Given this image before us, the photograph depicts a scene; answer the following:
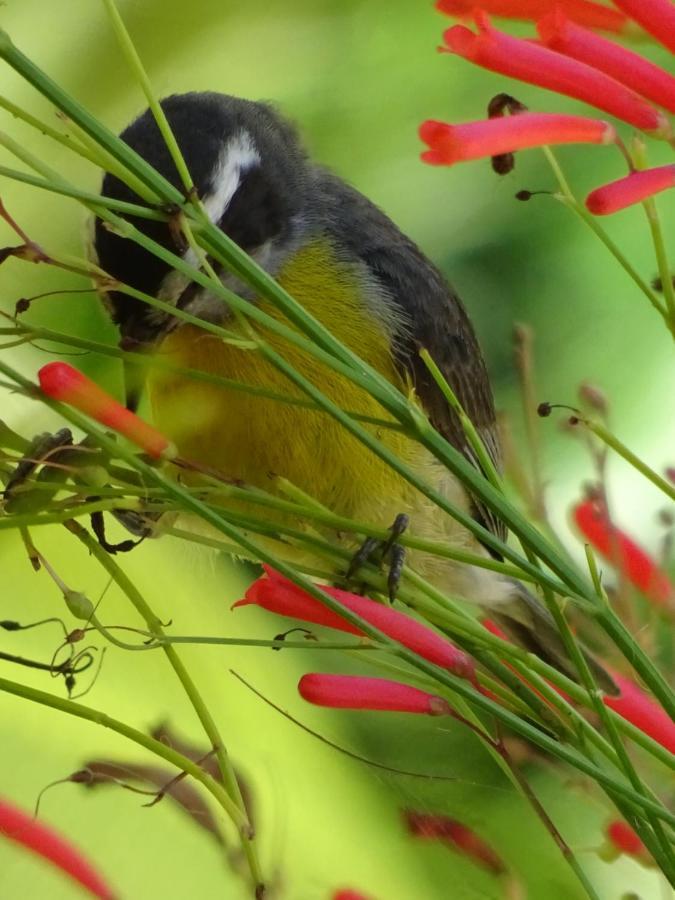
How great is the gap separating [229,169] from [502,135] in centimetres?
50

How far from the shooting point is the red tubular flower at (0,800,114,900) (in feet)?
1.59

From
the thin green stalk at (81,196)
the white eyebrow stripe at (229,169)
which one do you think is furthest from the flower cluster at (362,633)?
the white eyebrow stripe at (229,169)

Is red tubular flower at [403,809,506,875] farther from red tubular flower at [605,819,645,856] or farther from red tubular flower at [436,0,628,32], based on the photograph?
red tubular flower at [436,0,628,32]

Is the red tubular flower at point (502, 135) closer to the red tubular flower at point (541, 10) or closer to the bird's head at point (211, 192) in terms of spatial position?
the red tubular flower at point (541, 10)

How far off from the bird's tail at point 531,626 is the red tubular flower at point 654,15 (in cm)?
52

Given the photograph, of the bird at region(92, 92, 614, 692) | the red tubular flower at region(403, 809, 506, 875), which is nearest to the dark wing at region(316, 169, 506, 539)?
the bird at region(92, 92, 614, 692)

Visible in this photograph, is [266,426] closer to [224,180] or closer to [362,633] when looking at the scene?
[224,180]

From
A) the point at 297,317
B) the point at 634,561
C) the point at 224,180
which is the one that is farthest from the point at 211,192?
the point at 297,317

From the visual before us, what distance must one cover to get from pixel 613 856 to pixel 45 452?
33 centimetres

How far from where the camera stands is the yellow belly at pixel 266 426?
0.80 meters

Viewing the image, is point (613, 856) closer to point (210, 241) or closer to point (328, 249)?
point (210, 241)

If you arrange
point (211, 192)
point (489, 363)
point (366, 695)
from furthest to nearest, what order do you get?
point (489, 363), point (211, 192), point (366, 695)

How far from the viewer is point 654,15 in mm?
376

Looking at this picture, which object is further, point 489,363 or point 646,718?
point 489,363
